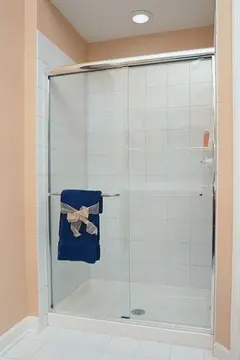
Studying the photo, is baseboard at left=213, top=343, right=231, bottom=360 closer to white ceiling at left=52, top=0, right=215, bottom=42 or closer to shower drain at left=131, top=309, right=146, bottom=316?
shower drain at left=131, top=309, right=146, bottom=316

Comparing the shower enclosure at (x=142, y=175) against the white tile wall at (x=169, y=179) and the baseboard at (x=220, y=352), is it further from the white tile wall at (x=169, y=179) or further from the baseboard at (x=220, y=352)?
the baseboard at (x=220, y=352)

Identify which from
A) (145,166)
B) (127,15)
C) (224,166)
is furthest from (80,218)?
(127,15)

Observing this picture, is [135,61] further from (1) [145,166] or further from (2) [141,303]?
(2) [141,303]

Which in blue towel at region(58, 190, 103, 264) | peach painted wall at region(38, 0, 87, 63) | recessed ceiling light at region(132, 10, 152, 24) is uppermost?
recessed ceiling light at region(132, 10, 152, 24)

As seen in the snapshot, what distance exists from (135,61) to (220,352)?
1864mm

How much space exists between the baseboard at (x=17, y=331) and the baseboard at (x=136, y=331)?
125mm

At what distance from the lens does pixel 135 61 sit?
215 centimetres

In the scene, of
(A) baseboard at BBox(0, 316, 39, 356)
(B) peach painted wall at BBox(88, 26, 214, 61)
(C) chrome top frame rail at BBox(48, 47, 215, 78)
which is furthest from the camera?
(B) peach painted wall at BBox(88, 26, 214, 61)

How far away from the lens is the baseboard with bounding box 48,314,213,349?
1883 mm

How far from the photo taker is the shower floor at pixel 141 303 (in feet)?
6.87

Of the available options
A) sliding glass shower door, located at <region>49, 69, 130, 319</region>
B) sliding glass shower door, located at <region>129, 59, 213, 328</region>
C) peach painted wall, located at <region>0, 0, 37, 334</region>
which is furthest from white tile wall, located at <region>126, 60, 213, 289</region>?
peach painted wall, located at <region>0, 0, 37, 334</region>

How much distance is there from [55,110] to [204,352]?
1.86 metres

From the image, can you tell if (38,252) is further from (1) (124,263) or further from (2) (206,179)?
(2) (206,179)

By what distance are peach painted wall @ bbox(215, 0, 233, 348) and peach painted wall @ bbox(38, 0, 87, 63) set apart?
3.74 feet
